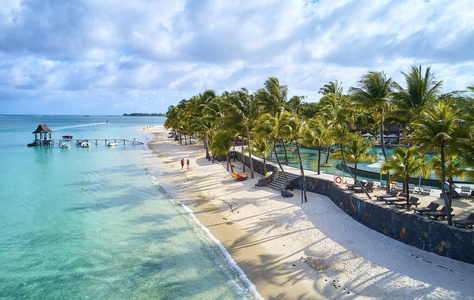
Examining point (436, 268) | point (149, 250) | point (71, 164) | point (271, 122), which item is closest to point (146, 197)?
point (149, 250)

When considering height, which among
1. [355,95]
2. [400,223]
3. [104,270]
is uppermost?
[355,95]

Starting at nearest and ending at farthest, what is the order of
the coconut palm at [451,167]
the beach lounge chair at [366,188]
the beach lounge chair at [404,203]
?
the coconut palm at [451,167], the beach lounge chair at [404,203], the beach lounge chair at [366,188]

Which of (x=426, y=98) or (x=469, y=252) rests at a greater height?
(x=426, y=98)

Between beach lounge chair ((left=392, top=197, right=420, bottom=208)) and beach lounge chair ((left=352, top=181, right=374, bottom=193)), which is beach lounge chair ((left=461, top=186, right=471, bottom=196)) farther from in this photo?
beach lounge chair ((left=352, top=181, right=374, bottom=193))

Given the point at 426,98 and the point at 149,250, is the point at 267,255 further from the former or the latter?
the point at 426,98

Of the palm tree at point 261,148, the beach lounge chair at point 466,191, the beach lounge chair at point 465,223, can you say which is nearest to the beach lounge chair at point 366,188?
the beach lounge chair at point 466,191

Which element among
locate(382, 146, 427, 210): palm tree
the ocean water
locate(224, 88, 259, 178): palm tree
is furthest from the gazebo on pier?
locate(382, 146, 427, 210): palm tree

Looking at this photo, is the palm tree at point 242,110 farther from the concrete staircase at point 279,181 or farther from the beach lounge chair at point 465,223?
the beach lounge chair at point 465,223
